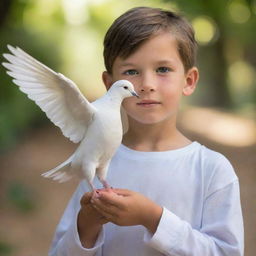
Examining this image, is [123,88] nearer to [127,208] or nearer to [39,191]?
[127,208]

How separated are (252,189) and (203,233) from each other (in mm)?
4238

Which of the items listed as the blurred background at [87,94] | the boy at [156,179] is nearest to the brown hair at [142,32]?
the boy at [156,179]

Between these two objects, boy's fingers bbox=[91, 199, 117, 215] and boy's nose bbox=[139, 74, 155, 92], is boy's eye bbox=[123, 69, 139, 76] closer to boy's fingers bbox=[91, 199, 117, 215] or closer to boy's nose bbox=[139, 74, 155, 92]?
boy's nose bbox=[139, 74, 155, 92]

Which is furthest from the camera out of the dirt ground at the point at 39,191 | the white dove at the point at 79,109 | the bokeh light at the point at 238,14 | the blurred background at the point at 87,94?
the bokeh light at the point at 238,14

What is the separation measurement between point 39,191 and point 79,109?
4632mm

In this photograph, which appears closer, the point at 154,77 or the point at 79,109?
the point at 79,109

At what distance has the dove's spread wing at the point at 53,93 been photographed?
113 centimetres

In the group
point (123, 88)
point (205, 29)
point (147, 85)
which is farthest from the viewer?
point (205, 29)

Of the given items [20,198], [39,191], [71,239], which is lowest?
[39,191]

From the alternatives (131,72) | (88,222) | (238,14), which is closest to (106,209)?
(88,222)

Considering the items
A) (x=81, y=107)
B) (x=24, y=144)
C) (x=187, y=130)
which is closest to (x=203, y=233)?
(x=81, y=107)

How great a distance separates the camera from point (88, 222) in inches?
50.5

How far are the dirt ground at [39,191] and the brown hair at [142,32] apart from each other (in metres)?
1.99

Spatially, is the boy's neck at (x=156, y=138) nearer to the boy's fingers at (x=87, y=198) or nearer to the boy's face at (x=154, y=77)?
the boy's face at (x=154, y=77)
